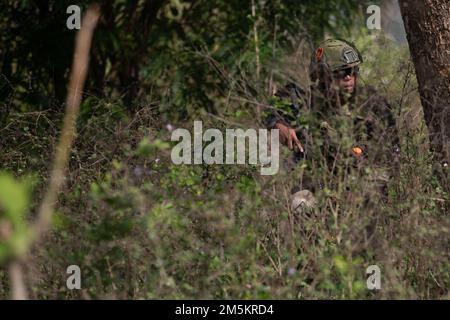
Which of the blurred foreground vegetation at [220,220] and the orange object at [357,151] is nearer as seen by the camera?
the blurred foreground vegetation at [220,220]

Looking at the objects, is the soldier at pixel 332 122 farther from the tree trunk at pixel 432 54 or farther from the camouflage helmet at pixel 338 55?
the tree trunk at pixel 432 54

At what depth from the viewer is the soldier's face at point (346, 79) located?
5.28 m

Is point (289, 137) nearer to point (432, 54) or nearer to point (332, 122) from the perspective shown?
point (332, 122)

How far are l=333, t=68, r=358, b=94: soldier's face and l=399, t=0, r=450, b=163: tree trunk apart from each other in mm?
512

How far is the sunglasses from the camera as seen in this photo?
529 cm

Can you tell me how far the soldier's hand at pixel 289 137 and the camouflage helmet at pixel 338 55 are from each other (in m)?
0.43

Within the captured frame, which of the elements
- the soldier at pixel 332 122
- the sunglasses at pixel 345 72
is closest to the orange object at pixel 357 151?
the soldier at pixel 332 122

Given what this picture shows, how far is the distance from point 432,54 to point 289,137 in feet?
3.82

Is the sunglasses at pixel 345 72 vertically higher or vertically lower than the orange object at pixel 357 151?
higher

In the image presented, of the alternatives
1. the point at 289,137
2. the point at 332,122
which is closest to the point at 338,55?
the point at 289,137

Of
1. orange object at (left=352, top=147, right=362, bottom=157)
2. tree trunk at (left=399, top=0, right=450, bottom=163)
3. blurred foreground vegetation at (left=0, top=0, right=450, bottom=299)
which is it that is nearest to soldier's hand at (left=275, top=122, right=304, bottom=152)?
blurred foreground vegetation at (left=0, top=0, right=450, bottom=299)

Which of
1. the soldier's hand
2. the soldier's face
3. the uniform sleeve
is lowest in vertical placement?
the soldier's hand

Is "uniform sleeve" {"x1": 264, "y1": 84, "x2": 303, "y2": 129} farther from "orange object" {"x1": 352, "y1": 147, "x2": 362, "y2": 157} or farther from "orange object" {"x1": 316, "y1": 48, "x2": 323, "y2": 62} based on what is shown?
"orange object" {"x1": 352, "y1": 147, "x2": 362, "y2": 157}
